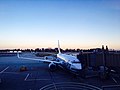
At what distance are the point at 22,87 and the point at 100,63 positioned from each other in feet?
61.8

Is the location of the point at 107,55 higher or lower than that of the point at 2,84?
higher

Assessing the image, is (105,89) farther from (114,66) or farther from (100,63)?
(100,63)

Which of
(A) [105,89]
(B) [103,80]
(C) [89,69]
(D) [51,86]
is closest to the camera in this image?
(A) [105,89]

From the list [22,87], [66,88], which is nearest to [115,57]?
[66,88]

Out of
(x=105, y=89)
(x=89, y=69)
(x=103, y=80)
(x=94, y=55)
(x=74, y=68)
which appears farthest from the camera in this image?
(x=89, y=69)

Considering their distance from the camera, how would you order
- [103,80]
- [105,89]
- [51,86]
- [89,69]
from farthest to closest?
[89,69], [103,80], [51,86], [105,89]

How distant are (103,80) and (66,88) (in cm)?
987

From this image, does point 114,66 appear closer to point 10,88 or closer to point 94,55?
point 94,55

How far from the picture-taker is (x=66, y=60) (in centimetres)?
4697

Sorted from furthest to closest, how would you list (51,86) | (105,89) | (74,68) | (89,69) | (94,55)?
(89,69)
(94,55)
(74,68)
(51,86)
(105,89)

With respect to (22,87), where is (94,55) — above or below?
above

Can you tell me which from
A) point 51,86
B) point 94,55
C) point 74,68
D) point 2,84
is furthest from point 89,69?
point 2,84

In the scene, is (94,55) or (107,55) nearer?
(107,55)

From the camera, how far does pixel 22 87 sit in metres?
33.2
